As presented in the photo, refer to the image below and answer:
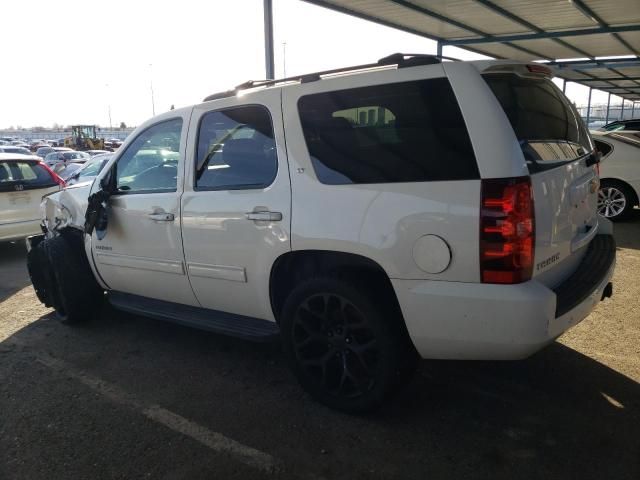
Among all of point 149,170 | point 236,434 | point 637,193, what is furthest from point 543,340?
point 637,193

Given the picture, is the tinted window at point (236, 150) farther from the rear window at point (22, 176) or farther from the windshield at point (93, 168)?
the windshield at point (93, 168)

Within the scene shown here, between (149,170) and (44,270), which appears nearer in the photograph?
(149,170)

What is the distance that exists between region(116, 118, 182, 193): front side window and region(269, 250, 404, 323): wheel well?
1.12m

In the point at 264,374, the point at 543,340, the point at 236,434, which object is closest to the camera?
the point at 543,340

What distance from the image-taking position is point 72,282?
4566 mm

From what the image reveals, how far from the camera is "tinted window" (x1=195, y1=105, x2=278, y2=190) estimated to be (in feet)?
10.6

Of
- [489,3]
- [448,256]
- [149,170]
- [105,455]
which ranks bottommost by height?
[105,455]

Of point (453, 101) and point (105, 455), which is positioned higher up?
point (453, 101)

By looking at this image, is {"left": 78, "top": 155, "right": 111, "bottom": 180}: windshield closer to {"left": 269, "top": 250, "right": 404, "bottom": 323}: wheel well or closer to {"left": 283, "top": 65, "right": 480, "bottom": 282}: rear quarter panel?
{"left": 269, "top": 250, "right": 404, "bottom": 323}: wheel well

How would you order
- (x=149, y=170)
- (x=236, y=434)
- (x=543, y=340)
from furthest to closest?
(x=149, y=170)
(x=236, y=434)
(x=543, y=340)

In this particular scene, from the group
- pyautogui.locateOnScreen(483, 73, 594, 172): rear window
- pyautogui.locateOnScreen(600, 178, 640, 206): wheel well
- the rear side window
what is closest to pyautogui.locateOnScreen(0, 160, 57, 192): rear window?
the rear side window

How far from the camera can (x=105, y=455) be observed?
2758mm

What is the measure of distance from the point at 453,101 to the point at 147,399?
267 centimetres

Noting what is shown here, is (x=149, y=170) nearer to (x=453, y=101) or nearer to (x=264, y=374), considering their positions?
(x=264, y=374)
